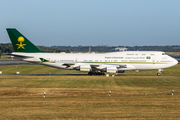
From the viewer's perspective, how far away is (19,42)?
59.7 m

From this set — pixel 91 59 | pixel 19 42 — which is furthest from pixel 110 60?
pixel 19 42

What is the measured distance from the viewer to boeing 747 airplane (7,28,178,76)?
5891 centimetres

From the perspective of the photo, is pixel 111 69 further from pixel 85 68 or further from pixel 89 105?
pixel 89 105

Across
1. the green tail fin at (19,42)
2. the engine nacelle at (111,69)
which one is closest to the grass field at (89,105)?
the engine nacelle at (111,69)

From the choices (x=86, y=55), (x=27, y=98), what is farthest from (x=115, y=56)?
(x=27, y=98)

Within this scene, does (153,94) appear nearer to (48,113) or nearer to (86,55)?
(48,113)

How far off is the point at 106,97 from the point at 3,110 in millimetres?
13288

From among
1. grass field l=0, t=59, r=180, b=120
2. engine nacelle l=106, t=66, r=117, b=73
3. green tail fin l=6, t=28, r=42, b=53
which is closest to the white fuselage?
green tail fin l=6, t=28, r=42, b=53

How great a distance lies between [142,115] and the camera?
23203mm

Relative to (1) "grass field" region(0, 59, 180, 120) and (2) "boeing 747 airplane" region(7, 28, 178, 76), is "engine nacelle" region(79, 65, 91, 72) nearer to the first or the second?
(2) "boeing 747 airplane" region(7, 28, 178, 76)

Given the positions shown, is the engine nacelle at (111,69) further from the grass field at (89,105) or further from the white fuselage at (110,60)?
the grass field at (89,105)

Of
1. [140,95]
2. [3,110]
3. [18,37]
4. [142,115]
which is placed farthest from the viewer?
[18,37]

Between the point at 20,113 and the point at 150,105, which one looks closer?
the point at 20,113

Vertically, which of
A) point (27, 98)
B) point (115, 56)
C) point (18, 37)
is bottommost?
point (27, 98)
